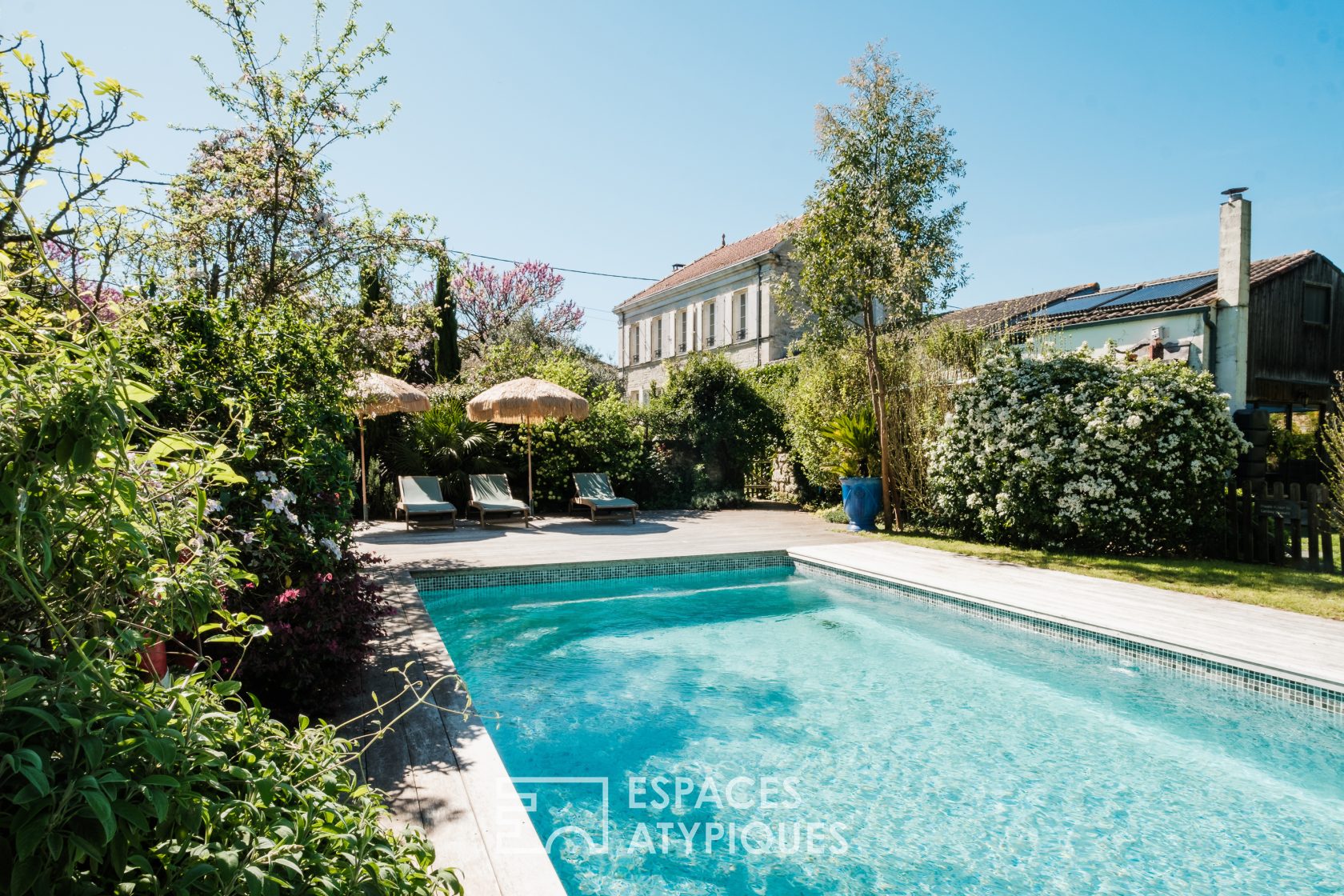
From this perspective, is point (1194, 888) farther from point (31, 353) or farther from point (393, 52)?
point (393, 52)

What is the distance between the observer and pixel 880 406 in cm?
1162

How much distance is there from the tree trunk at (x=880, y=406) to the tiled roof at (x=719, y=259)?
11.6 meters

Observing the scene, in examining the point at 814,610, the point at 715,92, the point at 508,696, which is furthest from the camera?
the point at 715,92

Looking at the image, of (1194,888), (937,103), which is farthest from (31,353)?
(937,103)

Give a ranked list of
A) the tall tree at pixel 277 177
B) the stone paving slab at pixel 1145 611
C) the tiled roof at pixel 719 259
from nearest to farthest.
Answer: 1. the stone paving slab at pixel 1145 611
2. the tall tree at pixel 277 177
3. the tiled roof at pixel 719 259

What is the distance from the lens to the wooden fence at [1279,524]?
28.4 feet

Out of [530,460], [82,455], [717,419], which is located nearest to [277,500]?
[82,455]

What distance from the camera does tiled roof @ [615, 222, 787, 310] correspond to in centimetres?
2475

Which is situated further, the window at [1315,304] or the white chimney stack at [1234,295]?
the window at [1315,304]

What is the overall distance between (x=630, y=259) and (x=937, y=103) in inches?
803

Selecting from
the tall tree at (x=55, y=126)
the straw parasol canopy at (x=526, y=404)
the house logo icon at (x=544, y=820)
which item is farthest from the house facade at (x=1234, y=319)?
the tall tree at (x=55, y=126)

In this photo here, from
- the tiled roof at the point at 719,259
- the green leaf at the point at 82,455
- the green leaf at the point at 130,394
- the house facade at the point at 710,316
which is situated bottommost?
the green leaf at the point at 82,455

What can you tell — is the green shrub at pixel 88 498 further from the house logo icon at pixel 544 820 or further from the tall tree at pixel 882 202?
the tall tree at pixel 882 202

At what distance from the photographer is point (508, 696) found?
5555mm
